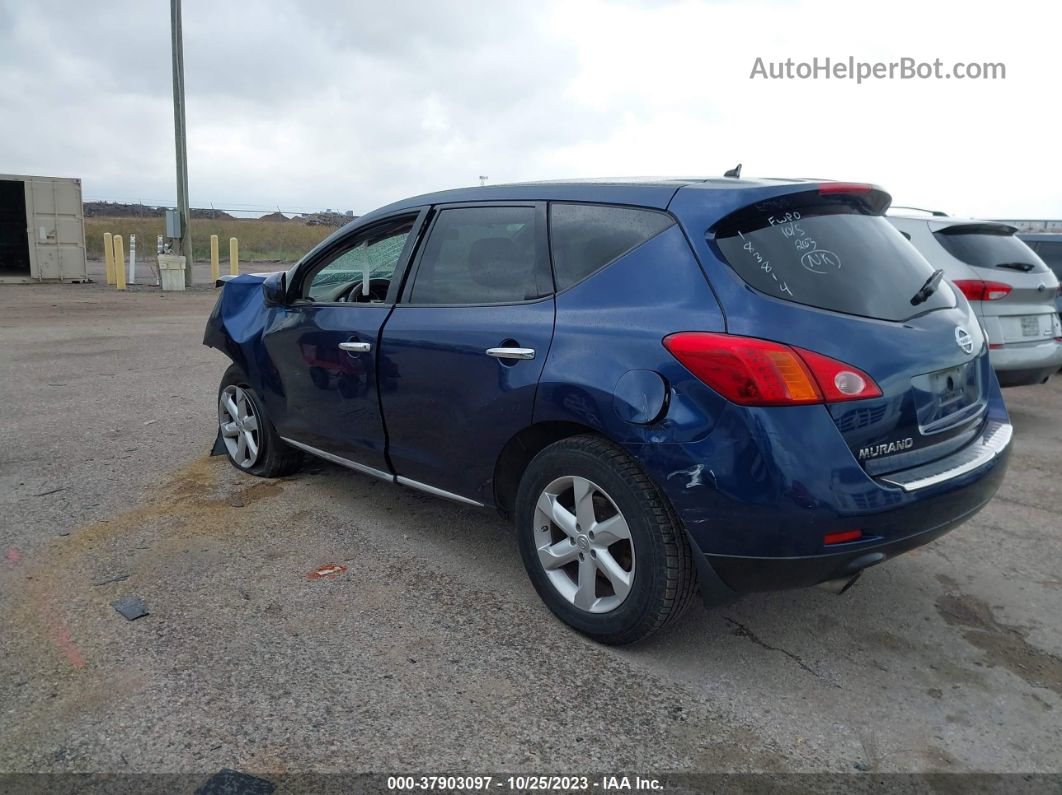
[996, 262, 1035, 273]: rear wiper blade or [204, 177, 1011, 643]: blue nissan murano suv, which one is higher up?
[996, 262, 1035, 273]: rear wiper blade

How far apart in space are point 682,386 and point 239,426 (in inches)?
133

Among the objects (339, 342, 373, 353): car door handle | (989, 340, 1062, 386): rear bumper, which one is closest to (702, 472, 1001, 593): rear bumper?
(339, 342, 373, 353): car door handle

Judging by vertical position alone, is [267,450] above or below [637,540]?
below

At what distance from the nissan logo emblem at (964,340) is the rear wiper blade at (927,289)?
0.17 m

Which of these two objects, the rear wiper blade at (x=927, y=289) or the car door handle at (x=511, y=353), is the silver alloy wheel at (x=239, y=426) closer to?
the car door handle at (x=511, y=353)

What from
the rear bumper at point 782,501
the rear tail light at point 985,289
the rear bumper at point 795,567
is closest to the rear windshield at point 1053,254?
the rear tail light at point 985,289

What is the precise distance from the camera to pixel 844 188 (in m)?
3.15

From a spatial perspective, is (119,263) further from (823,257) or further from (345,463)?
(823,257)

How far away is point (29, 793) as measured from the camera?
2.28 metres

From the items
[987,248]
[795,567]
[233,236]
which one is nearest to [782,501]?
[795,567]

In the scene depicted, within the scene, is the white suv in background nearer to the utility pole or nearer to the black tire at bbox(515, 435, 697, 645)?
the black tire at bbox(515, 435, 697, 645)

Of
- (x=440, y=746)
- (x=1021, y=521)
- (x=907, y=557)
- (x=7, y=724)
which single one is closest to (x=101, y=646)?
(x=7, y=724)

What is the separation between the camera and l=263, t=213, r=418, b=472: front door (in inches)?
158

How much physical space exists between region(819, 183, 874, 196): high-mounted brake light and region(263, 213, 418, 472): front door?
188cm
